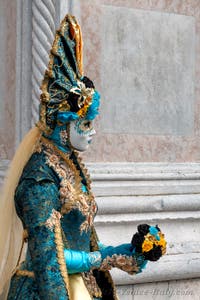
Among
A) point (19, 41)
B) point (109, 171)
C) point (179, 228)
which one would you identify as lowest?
point (179, 228)

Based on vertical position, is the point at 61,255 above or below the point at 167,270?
above

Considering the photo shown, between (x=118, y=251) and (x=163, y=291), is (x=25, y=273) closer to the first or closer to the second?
(x=118, y=251)

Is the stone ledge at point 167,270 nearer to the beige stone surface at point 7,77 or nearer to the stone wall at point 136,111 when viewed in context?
the stone wall at point 136,111

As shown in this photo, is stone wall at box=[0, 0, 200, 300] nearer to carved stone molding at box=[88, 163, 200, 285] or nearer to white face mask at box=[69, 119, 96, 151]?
carved stone molding at box=[88, 163, 200, 285]

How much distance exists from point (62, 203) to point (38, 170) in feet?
0.49

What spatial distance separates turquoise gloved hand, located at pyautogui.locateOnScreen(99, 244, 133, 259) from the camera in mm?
3268

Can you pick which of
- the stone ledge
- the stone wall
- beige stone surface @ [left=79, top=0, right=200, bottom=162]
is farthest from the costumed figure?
beige stone surface @ [left=79, top=0, right=200, bottom=162]

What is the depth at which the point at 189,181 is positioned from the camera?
5.38 metres

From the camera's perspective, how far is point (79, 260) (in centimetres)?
319

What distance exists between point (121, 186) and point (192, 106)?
0.89 m

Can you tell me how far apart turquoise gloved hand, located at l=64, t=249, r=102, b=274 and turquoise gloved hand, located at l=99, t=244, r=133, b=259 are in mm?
81

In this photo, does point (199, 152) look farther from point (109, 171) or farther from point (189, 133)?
point (109, 171)

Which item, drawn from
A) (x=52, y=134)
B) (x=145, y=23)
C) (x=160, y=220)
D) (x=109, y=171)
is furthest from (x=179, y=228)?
(x=52, y=134)

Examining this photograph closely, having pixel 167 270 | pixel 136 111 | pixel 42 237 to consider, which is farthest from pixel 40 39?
pixel 42 237
